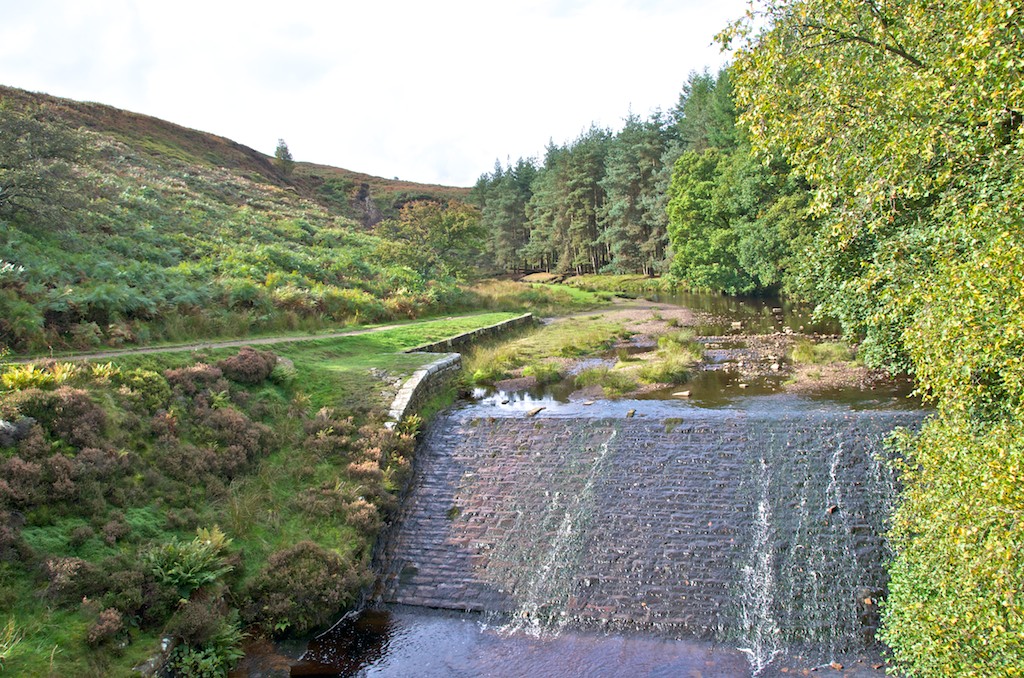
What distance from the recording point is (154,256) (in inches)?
923

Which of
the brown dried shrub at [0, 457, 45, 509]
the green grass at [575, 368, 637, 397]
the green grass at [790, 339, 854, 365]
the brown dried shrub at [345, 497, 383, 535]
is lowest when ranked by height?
the brown dried shrub at [345, 497, 383, 535]

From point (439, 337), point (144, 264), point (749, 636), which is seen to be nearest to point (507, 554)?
point (749, 636)

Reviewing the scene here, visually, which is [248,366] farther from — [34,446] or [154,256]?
[154,256]

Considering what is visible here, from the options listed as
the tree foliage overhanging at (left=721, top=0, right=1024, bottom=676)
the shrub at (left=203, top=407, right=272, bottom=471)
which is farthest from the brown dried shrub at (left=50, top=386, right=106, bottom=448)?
the tree foliage overhanging at (left=721, top=0, right=1024, bottom=676)

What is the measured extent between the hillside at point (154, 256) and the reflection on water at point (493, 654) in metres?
9.75

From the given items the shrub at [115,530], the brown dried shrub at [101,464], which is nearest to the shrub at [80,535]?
the shrub at [115,530]

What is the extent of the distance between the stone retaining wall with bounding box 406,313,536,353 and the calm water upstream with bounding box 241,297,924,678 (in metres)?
6.55

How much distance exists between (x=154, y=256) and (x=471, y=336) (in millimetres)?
12273

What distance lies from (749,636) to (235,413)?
383 inches

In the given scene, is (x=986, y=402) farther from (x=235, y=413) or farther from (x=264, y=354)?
(x=264, y=354)

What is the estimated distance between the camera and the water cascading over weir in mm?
9062

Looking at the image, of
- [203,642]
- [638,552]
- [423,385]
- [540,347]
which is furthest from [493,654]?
[540,347]

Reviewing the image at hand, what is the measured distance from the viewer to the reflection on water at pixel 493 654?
26.6ft

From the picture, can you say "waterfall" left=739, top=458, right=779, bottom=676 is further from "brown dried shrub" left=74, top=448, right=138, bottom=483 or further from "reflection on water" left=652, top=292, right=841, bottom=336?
"reflection on water" left=652, top=292, right=841, bottom=336
